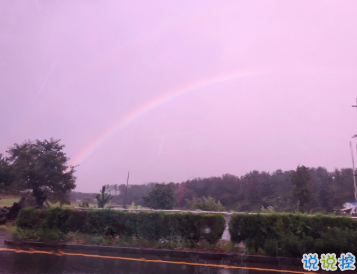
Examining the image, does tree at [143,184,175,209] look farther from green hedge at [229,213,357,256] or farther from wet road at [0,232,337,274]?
green hedge at [229,213,357,256]

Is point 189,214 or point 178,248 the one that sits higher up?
point 189,214

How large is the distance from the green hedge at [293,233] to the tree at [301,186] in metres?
10.7

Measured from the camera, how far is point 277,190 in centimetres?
2427

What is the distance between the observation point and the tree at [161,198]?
2352cm

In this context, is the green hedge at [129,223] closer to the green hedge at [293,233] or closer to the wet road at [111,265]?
the green hedge at [293,233]

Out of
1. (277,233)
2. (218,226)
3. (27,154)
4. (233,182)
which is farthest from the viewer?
(233,182)

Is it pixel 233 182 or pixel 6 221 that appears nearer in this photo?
pixel 6 221

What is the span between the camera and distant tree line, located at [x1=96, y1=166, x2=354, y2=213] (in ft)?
67.6

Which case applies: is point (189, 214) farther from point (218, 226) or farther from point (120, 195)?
point (120, 195)

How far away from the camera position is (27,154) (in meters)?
18.2

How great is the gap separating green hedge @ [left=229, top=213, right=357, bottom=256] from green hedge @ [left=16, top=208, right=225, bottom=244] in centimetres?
83

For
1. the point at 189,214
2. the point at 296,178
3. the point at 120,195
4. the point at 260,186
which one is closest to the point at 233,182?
the point at 260,186

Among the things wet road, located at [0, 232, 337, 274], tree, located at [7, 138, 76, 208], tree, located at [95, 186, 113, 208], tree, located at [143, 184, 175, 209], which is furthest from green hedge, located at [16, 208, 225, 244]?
tree, located at [143, 184, 175, 209]

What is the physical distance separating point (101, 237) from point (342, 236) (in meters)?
7.48
